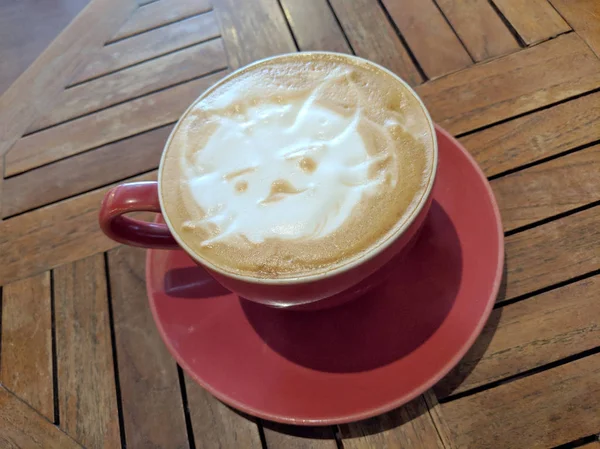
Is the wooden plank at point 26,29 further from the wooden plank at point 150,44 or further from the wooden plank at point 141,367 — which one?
the wooden plank at point 141,367

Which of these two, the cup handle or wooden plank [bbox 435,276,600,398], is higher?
the cup handle

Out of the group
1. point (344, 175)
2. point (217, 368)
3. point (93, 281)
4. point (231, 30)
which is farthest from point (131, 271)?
point (231, 30)

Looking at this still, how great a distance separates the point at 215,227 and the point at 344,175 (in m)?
0.13

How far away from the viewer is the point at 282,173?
0.47 metres

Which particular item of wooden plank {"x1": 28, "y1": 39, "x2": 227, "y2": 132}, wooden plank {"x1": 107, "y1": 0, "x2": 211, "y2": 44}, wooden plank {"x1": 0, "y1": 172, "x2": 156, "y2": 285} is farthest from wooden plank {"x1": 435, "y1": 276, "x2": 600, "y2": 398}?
wooden plank {"x1": 107, "y1": 0, "x2": 211, "y2": 44}

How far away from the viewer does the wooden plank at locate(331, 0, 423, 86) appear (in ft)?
2.49

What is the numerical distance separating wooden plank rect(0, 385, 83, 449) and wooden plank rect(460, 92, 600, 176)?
1.94ft

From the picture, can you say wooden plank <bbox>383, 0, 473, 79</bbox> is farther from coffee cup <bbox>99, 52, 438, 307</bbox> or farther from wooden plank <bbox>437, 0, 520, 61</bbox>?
coffee cup <bbox>99, 52, 438, 307</bbox>

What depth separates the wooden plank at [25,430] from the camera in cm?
55

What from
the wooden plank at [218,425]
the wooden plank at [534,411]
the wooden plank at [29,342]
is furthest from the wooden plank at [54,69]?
the wooden plank at [534,411]

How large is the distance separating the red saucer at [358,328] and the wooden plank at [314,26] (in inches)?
12.7

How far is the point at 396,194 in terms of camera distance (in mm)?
443

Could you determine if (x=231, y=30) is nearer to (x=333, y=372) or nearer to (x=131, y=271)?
(x=131, y=271)

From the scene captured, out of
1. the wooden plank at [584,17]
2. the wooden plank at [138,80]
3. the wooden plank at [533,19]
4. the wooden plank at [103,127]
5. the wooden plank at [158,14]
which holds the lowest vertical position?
the wooden plank at [584,17]
